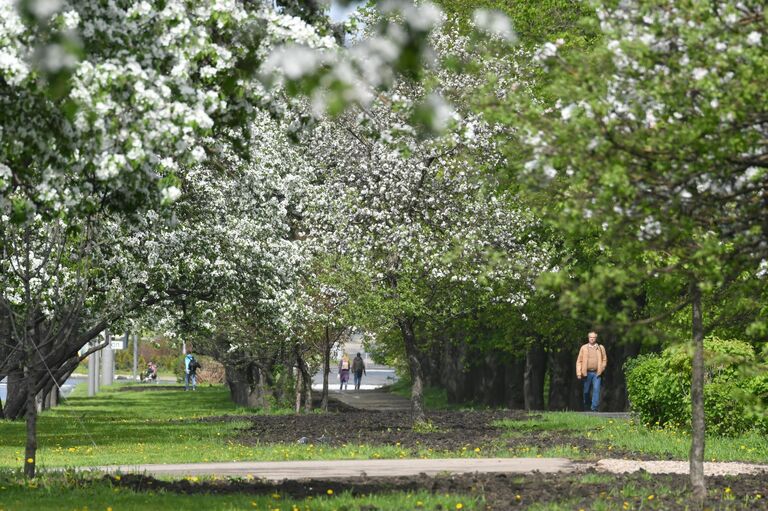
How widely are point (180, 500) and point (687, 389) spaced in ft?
38.9

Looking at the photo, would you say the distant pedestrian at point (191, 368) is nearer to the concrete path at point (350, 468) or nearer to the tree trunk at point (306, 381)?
the tree trunk at point (306, 381)

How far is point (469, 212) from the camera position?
2520cm

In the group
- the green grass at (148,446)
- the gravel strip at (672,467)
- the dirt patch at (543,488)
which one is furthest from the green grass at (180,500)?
the gravel strip at (672,467)

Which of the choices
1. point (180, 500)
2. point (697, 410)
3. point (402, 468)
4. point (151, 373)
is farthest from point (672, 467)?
point (151, 373)

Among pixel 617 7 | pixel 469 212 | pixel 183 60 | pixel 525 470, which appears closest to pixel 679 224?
pixel 617 7

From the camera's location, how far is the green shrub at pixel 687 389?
19.8m

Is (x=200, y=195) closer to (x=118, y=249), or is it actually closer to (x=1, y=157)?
(x=118, y=249)

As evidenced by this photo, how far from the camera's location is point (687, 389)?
21547mm

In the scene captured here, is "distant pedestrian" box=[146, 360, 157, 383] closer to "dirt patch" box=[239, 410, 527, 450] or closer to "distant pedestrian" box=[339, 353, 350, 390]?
"distant pedestrian" box=[339, 353, 350, 390]

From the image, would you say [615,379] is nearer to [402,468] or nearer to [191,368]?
[402,468]

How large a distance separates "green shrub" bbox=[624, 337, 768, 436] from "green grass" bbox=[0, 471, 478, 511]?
27.5 feet

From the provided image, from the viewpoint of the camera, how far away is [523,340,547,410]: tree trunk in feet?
127

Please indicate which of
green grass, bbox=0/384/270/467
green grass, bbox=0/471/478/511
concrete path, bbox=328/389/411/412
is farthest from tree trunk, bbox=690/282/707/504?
concrete path, bbox=328/389/411/412

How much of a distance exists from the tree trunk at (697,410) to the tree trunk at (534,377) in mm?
25707
